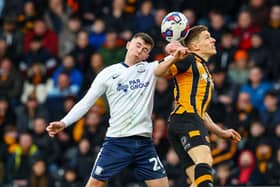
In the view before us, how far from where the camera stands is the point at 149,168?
39.1 ft

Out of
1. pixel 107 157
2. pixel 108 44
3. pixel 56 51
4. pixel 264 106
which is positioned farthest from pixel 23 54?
pixel 107 157

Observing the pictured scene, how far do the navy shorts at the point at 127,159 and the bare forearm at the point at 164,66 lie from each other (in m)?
1.03

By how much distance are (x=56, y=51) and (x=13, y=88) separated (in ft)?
4.43

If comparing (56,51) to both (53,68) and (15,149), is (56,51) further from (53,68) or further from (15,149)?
(15,149)

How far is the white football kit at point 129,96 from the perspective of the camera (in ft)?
38.9

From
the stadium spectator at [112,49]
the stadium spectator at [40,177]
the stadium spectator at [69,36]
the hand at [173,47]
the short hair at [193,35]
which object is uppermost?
the stadium spectator at [69,36]

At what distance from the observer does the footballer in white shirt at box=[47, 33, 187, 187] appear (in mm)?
11859

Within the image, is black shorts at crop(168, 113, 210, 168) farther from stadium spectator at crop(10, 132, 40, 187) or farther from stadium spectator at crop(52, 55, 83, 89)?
stadium spectator at crop(52, 55, 83, 89)

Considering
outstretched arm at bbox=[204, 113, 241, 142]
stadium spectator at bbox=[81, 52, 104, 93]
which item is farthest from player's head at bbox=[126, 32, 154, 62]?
stadium spectator at bbox=[81, 52, 104, 93]

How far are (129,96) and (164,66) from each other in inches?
36.1

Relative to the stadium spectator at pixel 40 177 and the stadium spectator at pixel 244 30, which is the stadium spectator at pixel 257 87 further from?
the stadium spectator at pixel 40 177

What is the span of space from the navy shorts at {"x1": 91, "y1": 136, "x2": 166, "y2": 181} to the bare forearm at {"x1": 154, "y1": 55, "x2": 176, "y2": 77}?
3.38 feet

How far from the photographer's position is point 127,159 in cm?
1191

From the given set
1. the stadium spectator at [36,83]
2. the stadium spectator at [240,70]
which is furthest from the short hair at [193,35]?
the stadium spectator at [36,83]
